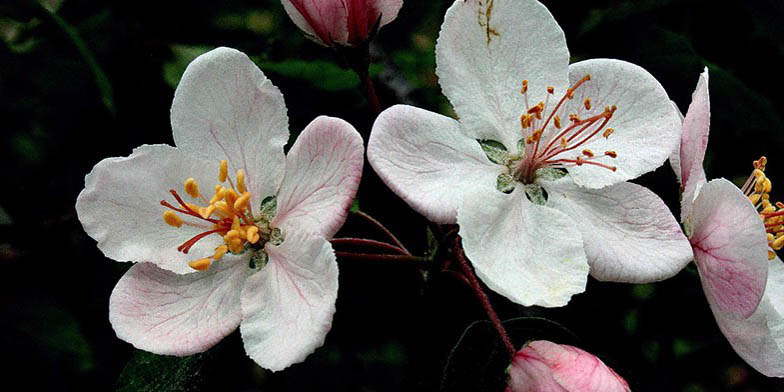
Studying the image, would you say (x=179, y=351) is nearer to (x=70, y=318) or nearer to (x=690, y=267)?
(x=70, y=318)

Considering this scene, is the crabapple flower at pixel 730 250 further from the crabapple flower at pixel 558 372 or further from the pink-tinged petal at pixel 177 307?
the pink-tinged petal at pixel 177 307

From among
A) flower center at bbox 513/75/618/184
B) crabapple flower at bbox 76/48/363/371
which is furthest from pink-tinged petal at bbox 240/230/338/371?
flower center at bbox 513/75/618/184

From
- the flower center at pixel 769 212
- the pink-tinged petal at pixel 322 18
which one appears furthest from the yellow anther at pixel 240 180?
the flower center at pixel 769 212

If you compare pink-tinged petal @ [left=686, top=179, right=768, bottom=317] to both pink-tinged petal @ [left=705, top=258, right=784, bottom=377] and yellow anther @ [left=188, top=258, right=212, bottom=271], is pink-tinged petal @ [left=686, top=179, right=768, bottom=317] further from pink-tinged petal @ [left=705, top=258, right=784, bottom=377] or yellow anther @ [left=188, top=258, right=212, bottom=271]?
yellow anther @ [left=188, top=258, right=212, bottom=271]

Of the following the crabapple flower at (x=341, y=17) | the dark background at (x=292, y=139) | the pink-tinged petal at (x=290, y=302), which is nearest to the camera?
the pink-tinged petal at (x=290, y=302)

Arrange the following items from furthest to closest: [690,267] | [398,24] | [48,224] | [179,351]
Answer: [398,24]
[48,224]
[690,267]
[179,351]

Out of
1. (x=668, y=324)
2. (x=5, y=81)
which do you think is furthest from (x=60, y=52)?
(x=668, y=324)
